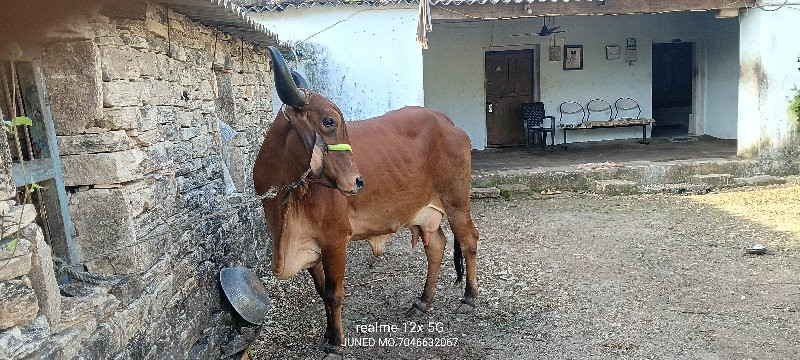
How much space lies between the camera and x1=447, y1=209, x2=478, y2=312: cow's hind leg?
16.6 feet

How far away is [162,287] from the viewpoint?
11.2 ft

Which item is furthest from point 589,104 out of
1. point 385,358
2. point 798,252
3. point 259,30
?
point 385,358

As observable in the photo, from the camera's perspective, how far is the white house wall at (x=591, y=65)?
42.2 ft

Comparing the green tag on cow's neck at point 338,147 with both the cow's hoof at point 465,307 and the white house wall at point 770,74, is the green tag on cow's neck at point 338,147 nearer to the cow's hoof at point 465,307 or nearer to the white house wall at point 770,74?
the cow's hoof at point 465,307

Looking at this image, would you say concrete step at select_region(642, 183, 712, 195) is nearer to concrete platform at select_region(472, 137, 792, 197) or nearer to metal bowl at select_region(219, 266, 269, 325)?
concrete platform at select_region(472, 137, 792, 197)

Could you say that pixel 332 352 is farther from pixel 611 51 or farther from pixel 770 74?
pixel 611 51

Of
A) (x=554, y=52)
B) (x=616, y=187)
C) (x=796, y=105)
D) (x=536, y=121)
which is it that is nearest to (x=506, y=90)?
(x=536, y=121)

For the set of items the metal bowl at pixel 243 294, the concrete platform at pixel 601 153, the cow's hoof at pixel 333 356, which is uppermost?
the metal bowl at pixel 243 294

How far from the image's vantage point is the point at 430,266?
5141 mm

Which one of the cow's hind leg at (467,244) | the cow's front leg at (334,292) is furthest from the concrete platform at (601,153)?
the cow's front leg at (334,292)

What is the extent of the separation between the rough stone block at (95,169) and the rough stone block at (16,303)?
0.98 meters

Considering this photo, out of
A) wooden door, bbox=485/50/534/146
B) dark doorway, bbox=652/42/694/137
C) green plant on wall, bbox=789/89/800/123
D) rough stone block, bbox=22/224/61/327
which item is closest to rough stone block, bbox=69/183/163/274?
rough stone block, bbox=22/224/61/327

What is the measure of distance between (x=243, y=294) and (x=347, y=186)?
3.85 ft

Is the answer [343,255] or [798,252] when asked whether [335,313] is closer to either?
[343,255]
